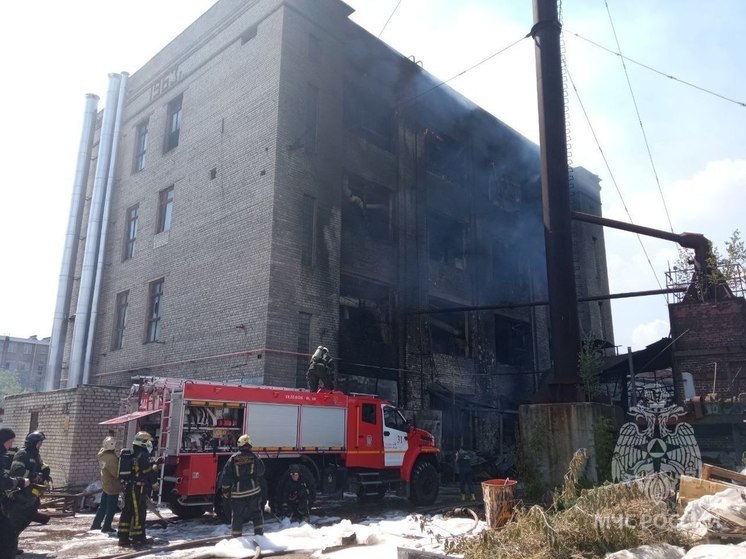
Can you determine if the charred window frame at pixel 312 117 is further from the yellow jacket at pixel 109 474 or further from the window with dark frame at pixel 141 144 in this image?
the yellow jacket at pixel 109 474

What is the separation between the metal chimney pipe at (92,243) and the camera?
20.9m

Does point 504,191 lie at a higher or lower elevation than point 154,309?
higher

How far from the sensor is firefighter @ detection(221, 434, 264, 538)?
845 cm

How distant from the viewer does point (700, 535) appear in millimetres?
5586

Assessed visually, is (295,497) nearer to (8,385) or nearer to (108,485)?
(108,485)

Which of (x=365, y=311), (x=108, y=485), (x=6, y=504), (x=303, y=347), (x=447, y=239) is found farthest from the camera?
(x=447, y=239)

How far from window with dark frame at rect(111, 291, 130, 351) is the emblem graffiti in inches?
699

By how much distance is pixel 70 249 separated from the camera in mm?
23078

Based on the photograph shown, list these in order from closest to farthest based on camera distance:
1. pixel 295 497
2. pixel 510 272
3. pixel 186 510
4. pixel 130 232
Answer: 1. pixel 186 510
2. pixel 295 497
3. pixel 130 232
4. pixel 510 272

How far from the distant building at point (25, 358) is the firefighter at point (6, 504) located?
227ft

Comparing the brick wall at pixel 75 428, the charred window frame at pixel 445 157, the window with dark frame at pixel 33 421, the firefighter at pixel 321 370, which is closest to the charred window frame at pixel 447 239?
the charred window frame at pixel 445 157

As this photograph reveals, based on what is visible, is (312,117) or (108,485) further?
(312,117)

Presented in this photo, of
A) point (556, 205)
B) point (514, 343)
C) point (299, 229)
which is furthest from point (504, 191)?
point (556, 205)

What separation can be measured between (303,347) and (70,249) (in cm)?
1358
